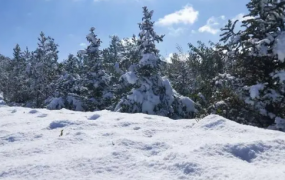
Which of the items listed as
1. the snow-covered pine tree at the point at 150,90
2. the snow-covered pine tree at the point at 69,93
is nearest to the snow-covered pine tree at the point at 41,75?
the snow-covered pine tree at the point at 69,93

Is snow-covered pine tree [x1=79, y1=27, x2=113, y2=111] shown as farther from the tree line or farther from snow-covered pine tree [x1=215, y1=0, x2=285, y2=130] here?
snow-covered pine tree [x1=215, y1=0, x2=285, y2=130]

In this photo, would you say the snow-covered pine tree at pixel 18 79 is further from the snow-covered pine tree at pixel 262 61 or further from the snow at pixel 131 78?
the snow-covered pine tree at pixel 262 61

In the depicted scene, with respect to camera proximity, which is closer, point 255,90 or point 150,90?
point 255,90

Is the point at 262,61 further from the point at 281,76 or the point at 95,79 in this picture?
the point at 95,79

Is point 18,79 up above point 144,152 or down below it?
above

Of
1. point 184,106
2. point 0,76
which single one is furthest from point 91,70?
point 0,76

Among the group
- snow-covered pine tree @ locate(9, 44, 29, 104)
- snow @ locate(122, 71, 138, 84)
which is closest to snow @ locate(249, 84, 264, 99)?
snow @ locate(122, 71, 138, 84)

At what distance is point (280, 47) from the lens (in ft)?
28.5

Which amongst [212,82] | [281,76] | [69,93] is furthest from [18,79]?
[281,76]

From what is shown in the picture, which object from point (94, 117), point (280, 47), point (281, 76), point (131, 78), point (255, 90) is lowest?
point (94, 117)

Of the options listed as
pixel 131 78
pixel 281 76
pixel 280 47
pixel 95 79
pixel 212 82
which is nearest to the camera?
pixel 280 47

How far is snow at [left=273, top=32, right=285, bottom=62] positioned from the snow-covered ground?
431 cm

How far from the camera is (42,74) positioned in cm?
3070

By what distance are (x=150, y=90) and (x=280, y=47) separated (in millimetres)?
7166
